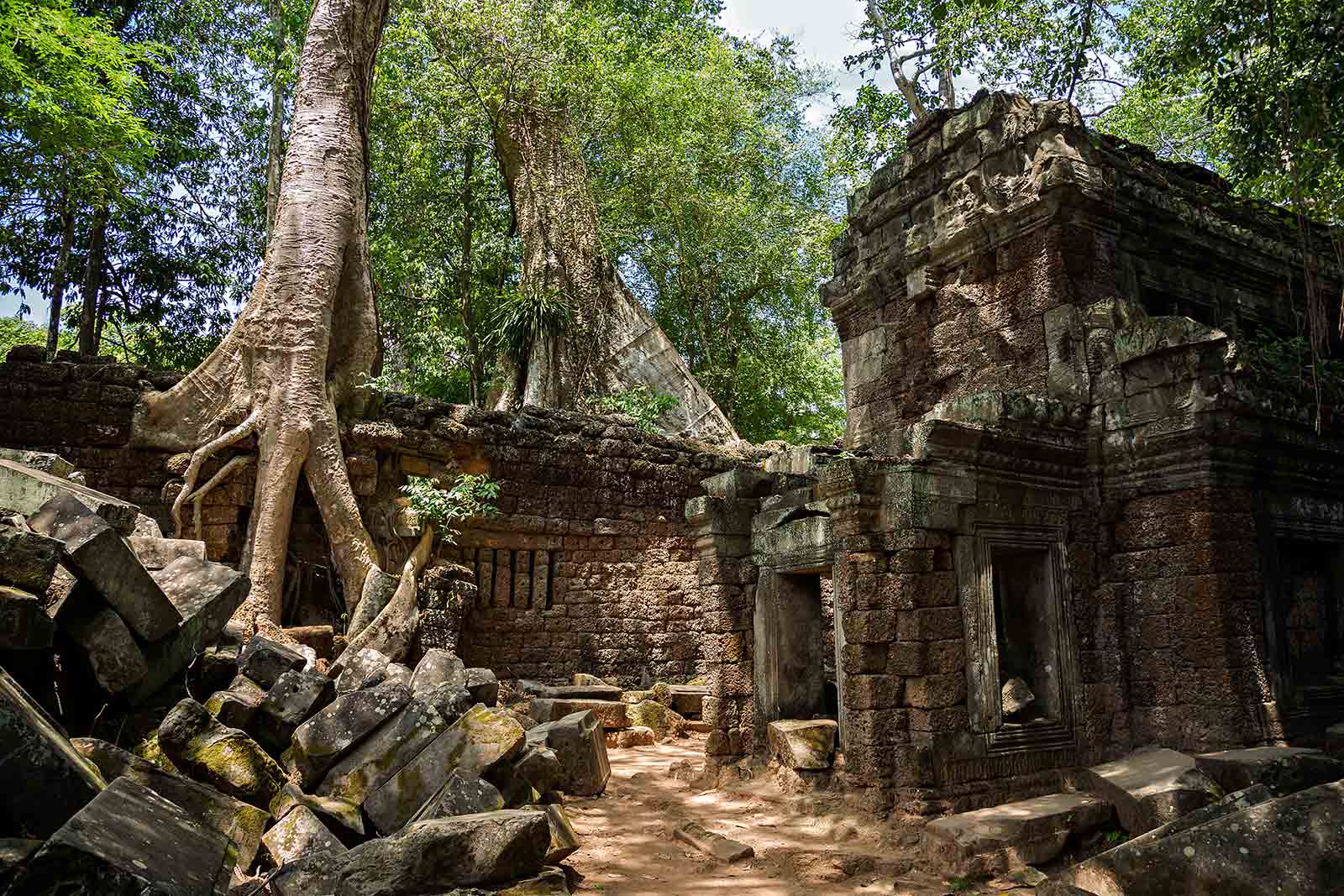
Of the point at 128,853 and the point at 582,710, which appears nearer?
the point at 128,853

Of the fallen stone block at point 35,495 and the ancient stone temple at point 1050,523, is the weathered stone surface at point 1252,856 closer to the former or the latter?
the ancient stone temple at point 1050,523

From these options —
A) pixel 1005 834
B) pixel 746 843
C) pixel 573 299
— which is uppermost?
pixel 573 299

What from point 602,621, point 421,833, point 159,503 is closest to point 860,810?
point 421,833

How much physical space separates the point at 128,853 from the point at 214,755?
2065 mm

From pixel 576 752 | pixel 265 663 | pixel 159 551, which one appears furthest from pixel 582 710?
pixel 159 551

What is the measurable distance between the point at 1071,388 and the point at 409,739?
581cm

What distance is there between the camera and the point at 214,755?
420cm

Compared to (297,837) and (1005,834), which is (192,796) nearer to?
(297,837)

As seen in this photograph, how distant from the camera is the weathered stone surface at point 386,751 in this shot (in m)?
4.40

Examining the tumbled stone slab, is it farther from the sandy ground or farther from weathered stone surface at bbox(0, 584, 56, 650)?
the sandy ground

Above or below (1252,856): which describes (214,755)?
above

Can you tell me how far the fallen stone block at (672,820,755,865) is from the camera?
4973mm

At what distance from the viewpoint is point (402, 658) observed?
8867 millimetres

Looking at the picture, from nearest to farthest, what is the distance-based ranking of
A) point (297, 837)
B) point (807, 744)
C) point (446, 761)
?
point (297, 837), point (446, 761), point (807, 744)
